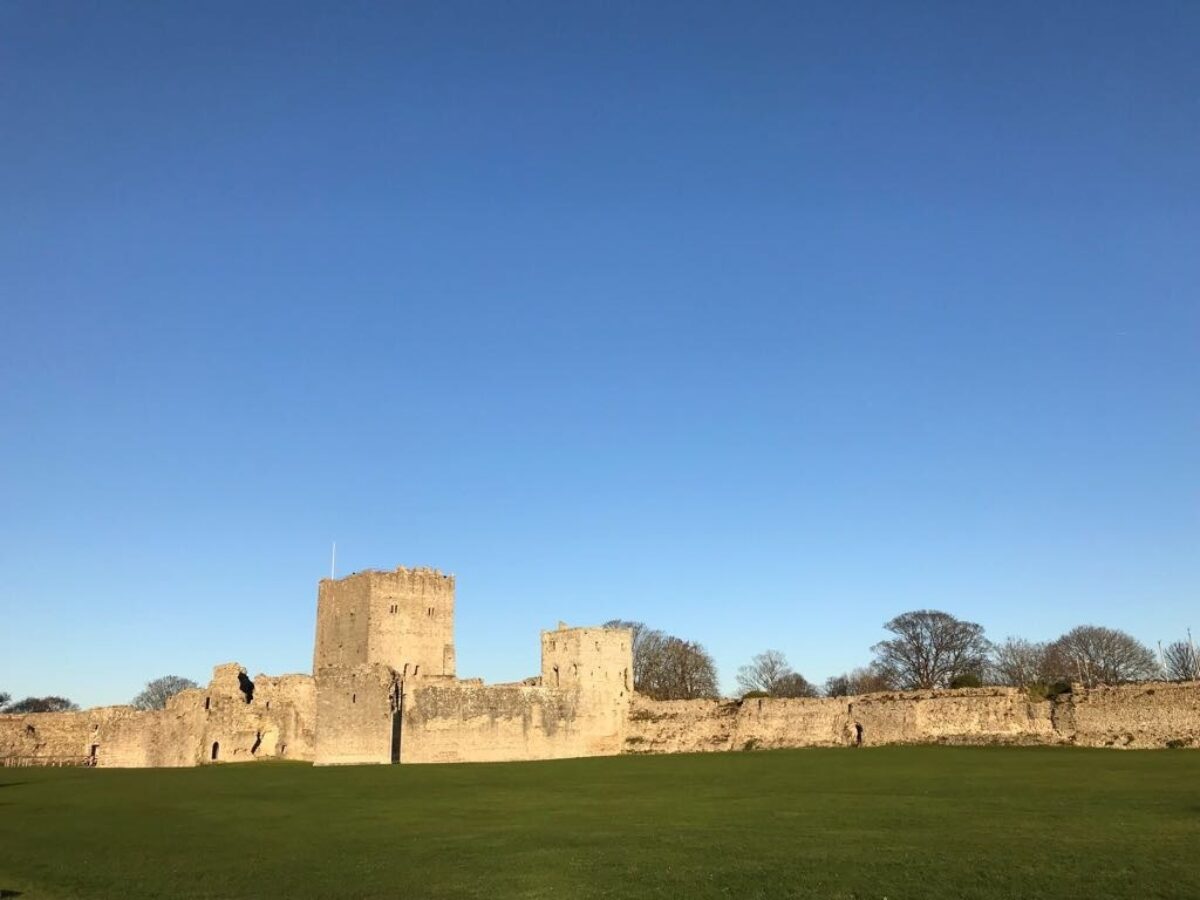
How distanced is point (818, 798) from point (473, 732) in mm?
21506

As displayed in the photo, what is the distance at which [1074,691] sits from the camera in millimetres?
34688

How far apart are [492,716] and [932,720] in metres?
16.8

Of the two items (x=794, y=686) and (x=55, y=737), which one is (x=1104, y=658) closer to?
(x=794, y=686)

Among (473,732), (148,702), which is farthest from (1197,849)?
(148,702)

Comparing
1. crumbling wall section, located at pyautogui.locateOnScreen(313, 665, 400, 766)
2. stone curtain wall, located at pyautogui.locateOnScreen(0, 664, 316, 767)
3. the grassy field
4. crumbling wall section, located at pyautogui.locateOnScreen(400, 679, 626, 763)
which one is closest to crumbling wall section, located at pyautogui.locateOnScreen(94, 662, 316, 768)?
stone curtain wall, located at pyautogui.locateOnScreen(0, 664, 316, 767)

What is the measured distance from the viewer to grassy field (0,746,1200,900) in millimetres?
12828

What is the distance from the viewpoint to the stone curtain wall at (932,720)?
32.3m

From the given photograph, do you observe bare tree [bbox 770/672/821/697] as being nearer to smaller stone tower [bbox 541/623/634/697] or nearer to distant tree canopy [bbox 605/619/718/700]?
distant tree canopy [bbox 605/619/718/700]

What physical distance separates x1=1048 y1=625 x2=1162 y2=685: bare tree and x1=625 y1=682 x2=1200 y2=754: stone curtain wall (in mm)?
35159

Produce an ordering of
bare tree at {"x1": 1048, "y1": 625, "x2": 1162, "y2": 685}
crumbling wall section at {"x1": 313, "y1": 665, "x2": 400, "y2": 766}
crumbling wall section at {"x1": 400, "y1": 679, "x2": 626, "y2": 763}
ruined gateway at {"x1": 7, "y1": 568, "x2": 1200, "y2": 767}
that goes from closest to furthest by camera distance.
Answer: ruined gateway at {"x1": 7, "y1": 568, "x2": 1200, "y2": 767}, crumbling wall section at {"x1": 313, "y1": 665, "x2": 400, "y2": 766}, crumbling wall section at {"x1": 400, "y1": 679, "x2": 626, "y2": 763}, bare tree at {"x1": 1048, "y1": 625, "x2": 1162, "y2": 685}

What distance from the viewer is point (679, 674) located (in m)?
71.4

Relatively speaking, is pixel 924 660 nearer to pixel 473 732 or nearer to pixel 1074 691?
pixel 1074 691

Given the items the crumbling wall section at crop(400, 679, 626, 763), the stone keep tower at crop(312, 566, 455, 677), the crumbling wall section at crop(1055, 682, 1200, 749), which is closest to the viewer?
the crumbling wall section at crop(1055, 682, 1200, 749)

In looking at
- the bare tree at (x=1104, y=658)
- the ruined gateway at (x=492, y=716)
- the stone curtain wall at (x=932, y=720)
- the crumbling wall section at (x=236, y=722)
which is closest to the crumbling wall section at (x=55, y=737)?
the ruined gateway at (x=492, y=716)
